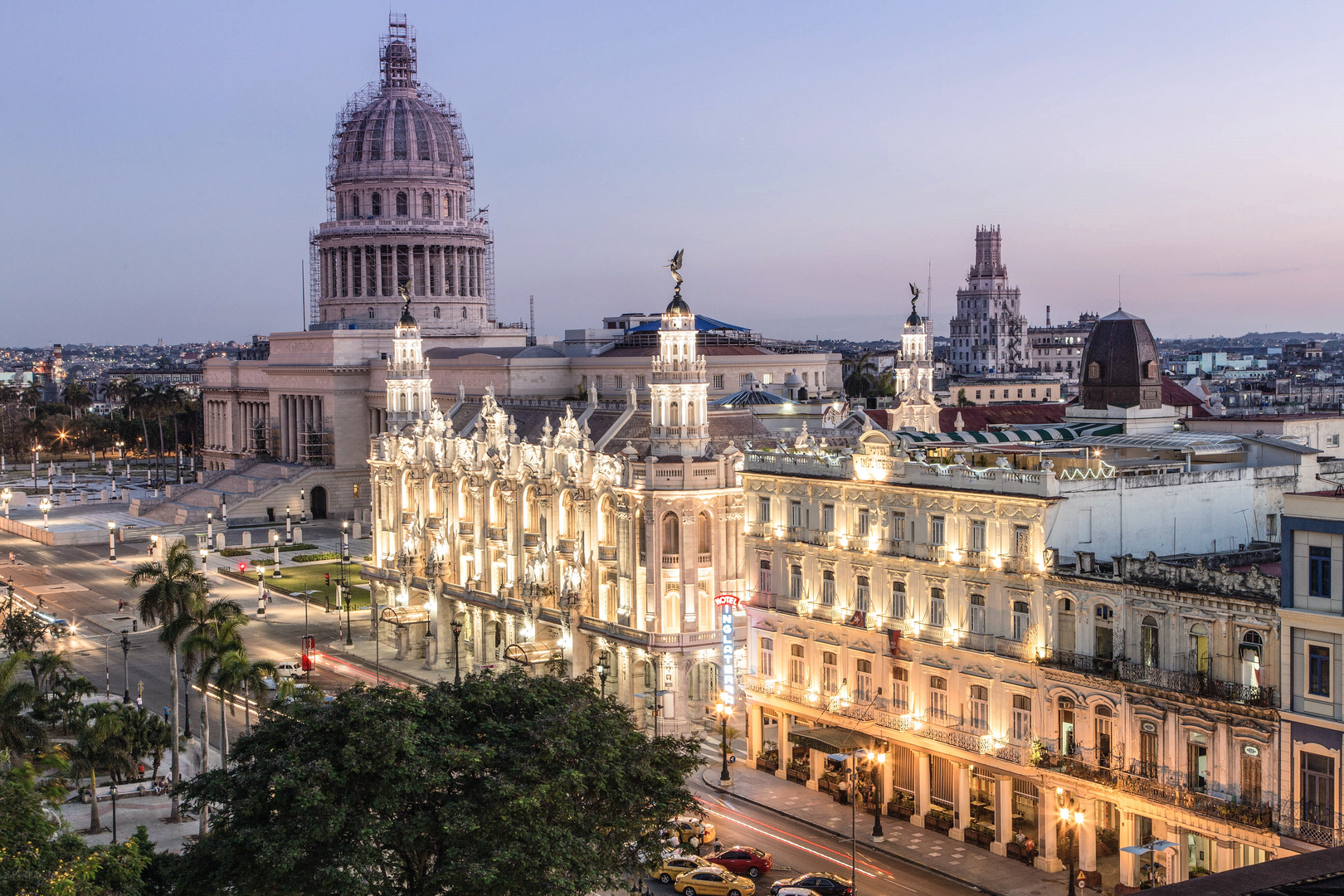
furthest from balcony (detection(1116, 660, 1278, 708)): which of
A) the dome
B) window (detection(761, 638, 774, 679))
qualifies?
the dome

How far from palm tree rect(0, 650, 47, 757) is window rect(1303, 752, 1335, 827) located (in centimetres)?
5093

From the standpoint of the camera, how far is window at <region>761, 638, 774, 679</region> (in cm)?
7694

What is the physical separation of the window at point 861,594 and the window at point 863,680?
243 cm

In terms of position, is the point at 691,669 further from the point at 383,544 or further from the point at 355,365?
the point at 355,365

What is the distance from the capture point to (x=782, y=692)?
7569cm

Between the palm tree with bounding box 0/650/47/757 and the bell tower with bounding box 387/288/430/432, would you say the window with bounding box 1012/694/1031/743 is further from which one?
the bell tower with bounding box 387/288/430/432

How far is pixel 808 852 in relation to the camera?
64.6 m

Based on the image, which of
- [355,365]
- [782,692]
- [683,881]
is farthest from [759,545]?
[355,365]

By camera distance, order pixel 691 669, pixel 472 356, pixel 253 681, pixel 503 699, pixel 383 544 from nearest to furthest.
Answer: pixel 503 699
pixel 253 681
pixel 691 669
pixel 383 544
pixel 472 356

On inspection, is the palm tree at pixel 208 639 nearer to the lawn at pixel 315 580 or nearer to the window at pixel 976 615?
the window at pixel 976 615

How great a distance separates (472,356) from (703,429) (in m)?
94.7

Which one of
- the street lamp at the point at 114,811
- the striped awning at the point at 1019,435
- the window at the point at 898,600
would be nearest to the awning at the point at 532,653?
the striped awning at the point at 1019,435

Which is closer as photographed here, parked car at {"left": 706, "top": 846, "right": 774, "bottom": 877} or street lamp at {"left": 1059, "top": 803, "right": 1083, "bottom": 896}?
street lamp at {"left": 1059, "top": 803, "right": 1083, "bottom": 896}

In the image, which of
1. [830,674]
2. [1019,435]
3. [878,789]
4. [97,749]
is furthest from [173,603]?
[1019,435]
